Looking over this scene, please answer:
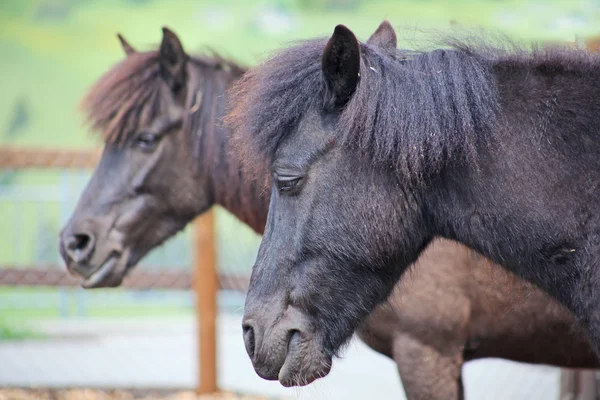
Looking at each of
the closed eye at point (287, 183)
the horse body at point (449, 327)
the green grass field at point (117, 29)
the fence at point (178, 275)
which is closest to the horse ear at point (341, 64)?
the closed eye at point (287, 183)

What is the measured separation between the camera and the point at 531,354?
3.66 meters

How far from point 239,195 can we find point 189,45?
7294 mm

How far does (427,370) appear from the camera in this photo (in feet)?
11.6

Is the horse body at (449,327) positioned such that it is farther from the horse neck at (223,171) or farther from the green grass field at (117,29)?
the green grass field at (117,29)

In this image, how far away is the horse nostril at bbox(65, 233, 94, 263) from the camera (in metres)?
3.98

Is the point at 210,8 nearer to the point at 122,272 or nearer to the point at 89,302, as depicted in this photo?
the point at 89,302

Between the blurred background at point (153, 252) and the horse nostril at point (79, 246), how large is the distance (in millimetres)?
624

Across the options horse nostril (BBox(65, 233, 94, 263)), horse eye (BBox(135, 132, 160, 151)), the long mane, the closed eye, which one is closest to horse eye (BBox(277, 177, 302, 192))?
the closed eye

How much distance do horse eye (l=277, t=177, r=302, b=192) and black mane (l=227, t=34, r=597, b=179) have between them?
0.38 feet

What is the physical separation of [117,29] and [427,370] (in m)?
8.78

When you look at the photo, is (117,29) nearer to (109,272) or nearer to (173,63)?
(173,63)

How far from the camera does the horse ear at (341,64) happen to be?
91.8 inches

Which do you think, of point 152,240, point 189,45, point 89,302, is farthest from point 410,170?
point 189,45

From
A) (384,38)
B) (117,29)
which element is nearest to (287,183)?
(384,38)
